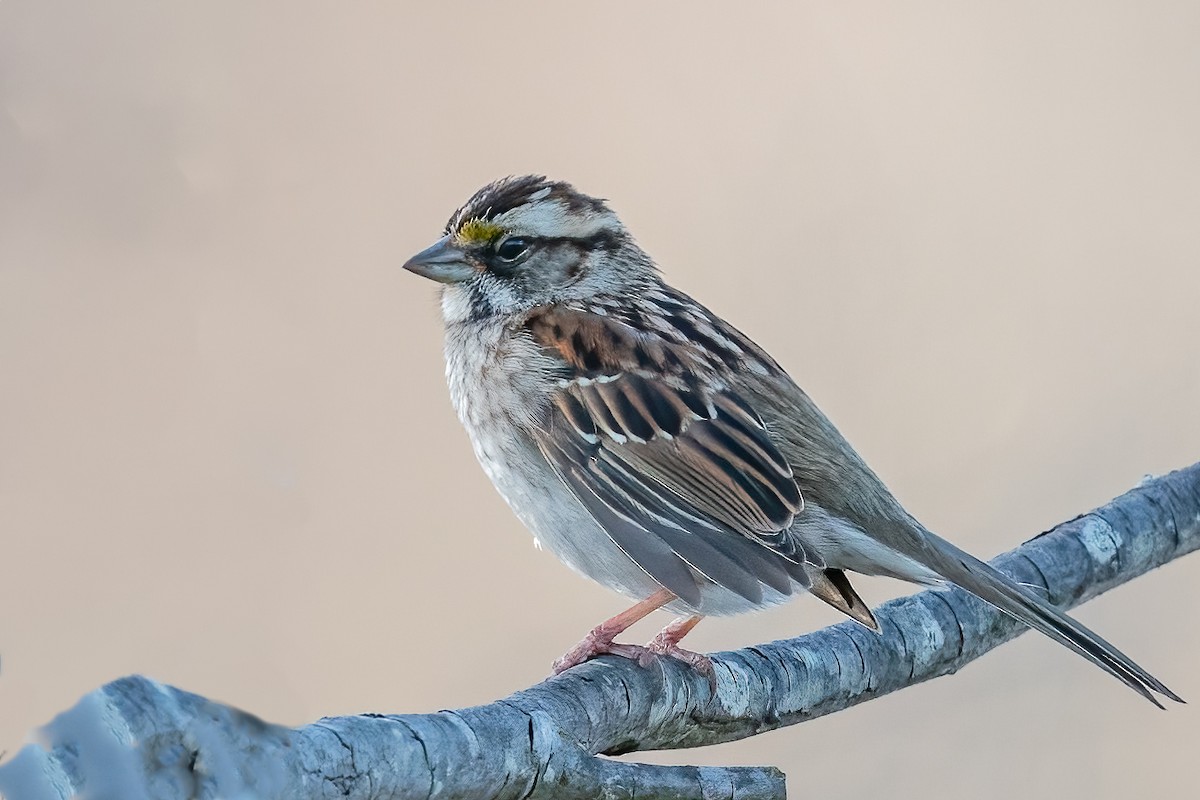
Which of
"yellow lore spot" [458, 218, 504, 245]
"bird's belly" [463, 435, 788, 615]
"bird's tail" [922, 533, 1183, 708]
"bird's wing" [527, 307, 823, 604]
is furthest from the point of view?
"yellow lore spot" [458, 218, 504, 245]

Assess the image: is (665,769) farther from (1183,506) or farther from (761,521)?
A: (1183,506)

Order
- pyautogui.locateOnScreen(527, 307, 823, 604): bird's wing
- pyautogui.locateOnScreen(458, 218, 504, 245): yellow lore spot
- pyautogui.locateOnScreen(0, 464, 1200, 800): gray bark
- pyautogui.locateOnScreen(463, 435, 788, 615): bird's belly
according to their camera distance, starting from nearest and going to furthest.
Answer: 1. pyautogui.locateOnScreen(0, 464, 1200, 800): gray bark
2. pyautogui.locateOnScreen(527, 307, 823, 604): bird's wing
3. pyautogui.locateOnScreen(463, 435, 788, 615): bird's belly
4. pyautogui.locateOnScreen(458, 218, 504, 245): yellow lore spot

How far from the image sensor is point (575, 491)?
269 cm

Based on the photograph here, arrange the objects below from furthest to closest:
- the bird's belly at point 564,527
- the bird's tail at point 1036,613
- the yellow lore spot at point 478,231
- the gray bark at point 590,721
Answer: the yellow lore spot at point 478,231
the bird's belly at point 564,527
the bird's tail at point 1036,613
the gray bark at point 590,721

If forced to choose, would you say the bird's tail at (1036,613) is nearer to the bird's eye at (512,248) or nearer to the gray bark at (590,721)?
the gray bark at (590,721)

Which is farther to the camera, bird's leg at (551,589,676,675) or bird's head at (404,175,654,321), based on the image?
bird's head at (404,175,654,321)

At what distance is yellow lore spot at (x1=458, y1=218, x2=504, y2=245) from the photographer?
301cm

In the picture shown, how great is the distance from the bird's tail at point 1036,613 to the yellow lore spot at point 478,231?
3.55 ft

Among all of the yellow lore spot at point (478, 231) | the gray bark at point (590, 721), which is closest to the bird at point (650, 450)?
the yellow lore spot at point (478, 231)

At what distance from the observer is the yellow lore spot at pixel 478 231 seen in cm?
301

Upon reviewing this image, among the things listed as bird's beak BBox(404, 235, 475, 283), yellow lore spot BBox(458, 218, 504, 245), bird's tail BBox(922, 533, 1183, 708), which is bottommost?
bird's tail BBox(922, 533, 1183, 708)

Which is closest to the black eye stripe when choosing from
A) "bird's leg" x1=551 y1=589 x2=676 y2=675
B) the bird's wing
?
the bird's wing

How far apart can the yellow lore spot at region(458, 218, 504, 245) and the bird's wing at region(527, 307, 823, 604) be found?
218 mm

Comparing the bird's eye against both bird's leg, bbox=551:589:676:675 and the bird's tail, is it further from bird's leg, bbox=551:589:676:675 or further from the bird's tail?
the bird's tail
